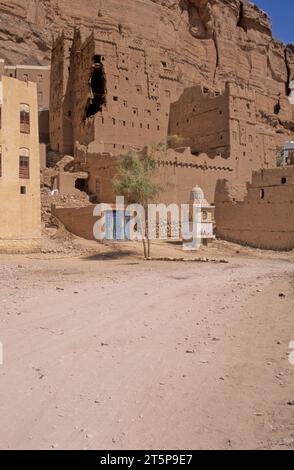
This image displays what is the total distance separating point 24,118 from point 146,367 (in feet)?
57.7

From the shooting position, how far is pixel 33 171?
21.2 meters

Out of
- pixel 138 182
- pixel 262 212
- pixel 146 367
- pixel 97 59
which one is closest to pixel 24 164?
pixel 138 182

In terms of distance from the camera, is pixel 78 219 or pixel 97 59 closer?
pixel 78 219

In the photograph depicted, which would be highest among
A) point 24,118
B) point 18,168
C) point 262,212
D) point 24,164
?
point 24,118

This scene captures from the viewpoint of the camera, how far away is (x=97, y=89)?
131 feet

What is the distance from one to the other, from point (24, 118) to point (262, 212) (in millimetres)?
12889

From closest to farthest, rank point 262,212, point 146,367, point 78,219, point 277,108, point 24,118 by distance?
point 146,367, point 24,118, point 262,212, point 78,219, point 277,108

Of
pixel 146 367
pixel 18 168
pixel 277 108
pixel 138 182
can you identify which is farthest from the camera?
pixel 277 108

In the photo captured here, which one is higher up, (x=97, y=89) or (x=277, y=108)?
(x=277, y=108)

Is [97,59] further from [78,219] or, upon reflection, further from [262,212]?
[262,212]

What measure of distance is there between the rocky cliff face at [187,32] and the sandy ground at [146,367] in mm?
44007

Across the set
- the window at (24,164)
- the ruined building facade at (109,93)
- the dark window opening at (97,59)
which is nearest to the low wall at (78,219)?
the window at (24,164)

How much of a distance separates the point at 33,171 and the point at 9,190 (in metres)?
1.59
